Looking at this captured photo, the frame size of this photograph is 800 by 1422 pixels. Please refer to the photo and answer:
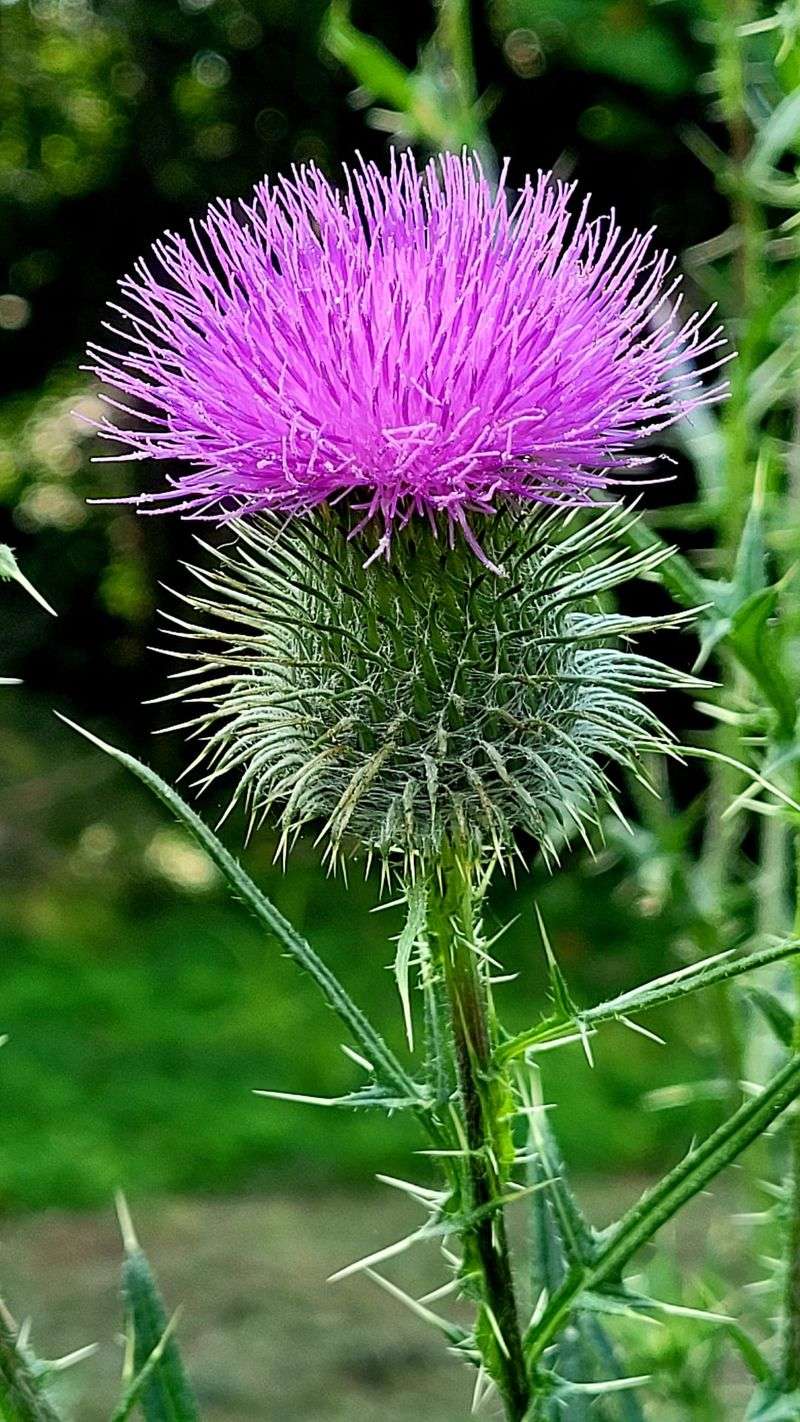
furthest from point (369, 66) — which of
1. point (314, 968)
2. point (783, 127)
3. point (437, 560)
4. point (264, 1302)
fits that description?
point (264, 1302)

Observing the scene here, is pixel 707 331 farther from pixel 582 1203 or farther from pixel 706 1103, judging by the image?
pixel 582 1203

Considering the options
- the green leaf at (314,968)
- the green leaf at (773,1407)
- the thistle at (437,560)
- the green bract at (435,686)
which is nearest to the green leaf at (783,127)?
the thistle at (437,560)

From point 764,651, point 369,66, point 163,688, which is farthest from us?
point 163,688

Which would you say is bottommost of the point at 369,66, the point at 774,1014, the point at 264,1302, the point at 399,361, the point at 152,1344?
the point at 264,1302

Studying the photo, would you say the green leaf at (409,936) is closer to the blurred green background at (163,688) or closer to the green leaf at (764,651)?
the green leaf at (764,651)

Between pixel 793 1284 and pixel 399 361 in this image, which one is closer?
pixel 399 361

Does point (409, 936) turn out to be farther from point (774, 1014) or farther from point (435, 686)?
point (774, 1014)

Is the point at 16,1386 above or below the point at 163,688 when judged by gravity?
below
